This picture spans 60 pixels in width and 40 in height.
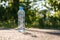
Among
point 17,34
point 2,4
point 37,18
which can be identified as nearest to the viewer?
point 17,34

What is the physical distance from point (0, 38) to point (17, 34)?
1.03 m

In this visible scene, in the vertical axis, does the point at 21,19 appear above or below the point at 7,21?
above

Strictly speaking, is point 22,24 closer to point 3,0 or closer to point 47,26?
point 47,26

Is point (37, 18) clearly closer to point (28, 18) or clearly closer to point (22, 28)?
point (28, 18)

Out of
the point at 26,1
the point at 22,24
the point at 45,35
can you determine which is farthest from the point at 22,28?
the point at 26,1

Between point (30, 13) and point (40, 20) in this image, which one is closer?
point (40, 20)

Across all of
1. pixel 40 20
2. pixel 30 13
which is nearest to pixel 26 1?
pixel 30 13

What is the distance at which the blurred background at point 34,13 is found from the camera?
15.6m

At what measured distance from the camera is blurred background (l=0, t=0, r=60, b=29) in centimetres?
1557

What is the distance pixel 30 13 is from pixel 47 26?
2.46 metres

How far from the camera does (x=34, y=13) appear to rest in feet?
56.1

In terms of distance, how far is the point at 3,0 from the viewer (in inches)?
744

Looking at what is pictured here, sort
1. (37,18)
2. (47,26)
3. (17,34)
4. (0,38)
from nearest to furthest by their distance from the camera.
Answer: (0,38), (17,34), (47,26), (37,18)

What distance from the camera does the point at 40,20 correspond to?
1600 centimetres
